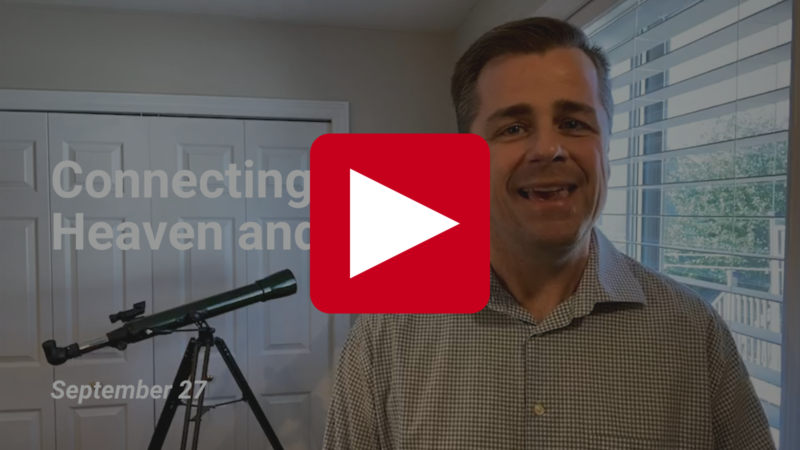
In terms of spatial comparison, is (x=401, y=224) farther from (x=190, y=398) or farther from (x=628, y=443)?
(x=190, y=398)

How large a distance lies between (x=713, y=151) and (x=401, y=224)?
555mm

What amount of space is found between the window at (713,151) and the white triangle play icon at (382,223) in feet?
1.56

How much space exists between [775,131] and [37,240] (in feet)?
7.31

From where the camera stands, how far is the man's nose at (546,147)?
21.5 inches

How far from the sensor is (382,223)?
694mm

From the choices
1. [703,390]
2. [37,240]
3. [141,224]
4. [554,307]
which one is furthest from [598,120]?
[37,240]

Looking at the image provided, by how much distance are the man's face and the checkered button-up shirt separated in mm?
120

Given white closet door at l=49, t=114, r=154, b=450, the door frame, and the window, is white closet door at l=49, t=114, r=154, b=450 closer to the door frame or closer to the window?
the door frame

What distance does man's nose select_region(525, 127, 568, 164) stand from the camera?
55cm

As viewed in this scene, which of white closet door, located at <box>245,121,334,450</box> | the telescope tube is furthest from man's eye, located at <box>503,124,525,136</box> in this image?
white closet door, located at <box>245,121,334,450</box>

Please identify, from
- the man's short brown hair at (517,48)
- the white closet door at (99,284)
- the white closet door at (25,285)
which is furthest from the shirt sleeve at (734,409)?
the white closet door at (25,285)

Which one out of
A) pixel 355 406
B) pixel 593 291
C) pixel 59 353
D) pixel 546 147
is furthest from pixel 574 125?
pixel 59 353

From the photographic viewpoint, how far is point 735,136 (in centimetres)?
70

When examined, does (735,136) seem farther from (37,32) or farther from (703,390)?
(37,32)
